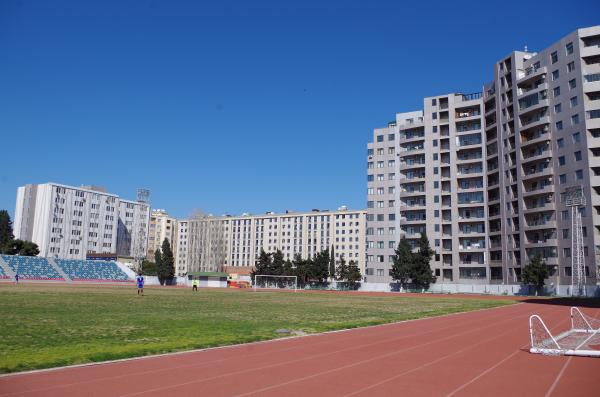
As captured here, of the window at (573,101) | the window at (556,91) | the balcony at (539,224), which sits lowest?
the balcony at (539,224)

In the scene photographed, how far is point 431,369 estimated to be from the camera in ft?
40.1

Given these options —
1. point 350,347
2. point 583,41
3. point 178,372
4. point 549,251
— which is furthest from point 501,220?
point 178,372

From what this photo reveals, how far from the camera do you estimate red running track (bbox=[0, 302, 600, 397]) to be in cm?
974

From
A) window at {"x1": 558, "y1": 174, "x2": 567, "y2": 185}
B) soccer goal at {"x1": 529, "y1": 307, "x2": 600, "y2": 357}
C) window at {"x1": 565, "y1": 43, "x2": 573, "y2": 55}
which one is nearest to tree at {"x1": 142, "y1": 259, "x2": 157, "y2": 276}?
window at {"x1": 558, "y1": 174, "x2": 567, "y2": 185}

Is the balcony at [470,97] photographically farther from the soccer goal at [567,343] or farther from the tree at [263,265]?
the soccer goal at [567,343]

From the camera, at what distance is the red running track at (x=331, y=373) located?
974 centimetres

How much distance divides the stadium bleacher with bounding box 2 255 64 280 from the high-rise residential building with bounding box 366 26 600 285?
62540mm

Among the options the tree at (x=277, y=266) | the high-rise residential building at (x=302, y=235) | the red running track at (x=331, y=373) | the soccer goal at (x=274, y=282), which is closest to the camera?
the red running track at (x=331, y=373)

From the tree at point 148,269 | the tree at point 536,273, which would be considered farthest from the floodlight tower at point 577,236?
the tree at point 148,269

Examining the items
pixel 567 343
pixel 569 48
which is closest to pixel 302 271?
pixel 569 48

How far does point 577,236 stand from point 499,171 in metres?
27.0

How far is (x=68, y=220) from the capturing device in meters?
146

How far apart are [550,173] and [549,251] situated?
1194cm

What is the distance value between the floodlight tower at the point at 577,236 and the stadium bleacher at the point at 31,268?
87283mm
